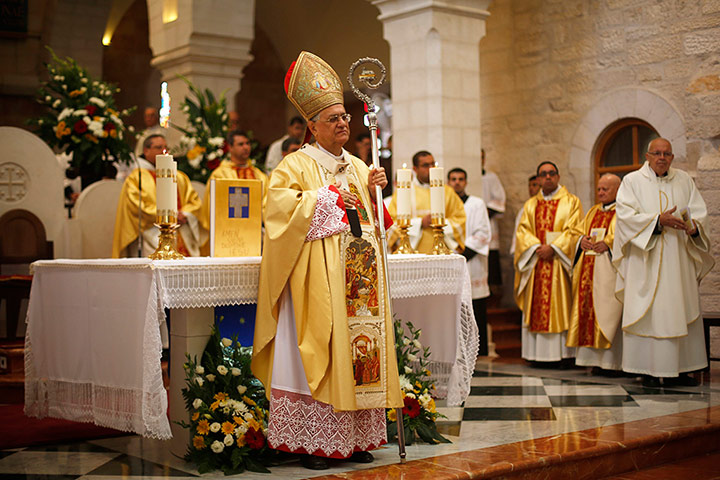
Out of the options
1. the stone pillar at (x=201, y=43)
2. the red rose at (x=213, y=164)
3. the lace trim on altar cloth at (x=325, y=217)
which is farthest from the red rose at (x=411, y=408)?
the stone pillar at (x=201, y=43)

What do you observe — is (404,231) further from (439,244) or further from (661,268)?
(661,268)

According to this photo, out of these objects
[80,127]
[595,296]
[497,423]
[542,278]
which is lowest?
[497,423]

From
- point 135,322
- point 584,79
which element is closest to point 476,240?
point 584,79

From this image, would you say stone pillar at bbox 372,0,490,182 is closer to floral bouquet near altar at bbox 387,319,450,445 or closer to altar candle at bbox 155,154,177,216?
floral bouquet near altar at bbox 387,319,450,445

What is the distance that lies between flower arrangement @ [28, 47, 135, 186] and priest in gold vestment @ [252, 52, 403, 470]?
3550mm

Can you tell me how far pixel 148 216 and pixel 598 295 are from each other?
3722 mm

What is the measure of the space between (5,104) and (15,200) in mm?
7543

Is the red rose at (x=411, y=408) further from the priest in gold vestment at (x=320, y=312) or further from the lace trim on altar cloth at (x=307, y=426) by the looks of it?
the lace trim on altar cloth at (x=307, y=426)

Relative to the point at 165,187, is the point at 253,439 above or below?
below

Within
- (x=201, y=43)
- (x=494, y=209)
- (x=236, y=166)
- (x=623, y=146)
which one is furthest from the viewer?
(x=201, y=43)

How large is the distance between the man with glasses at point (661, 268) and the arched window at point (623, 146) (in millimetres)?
2230

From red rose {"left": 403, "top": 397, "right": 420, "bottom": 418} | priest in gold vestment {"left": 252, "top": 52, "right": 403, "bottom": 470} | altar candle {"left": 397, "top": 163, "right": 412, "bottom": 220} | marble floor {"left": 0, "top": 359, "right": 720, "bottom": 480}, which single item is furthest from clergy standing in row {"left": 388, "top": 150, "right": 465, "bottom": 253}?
priest in gold vestment {"left": 252, "top": 52, "right": 403, "bottom": 470}

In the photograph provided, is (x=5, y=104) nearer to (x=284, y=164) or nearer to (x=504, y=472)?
(x=284, y=164)

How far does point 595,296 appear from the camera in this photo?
7.58 m
